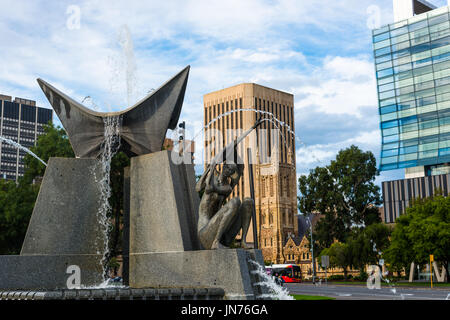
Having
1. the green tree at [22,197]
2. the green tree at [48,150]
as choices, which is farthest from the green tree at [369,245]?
the green tree at [22,197]

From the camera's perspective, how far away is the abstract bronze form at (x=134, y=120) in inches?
515

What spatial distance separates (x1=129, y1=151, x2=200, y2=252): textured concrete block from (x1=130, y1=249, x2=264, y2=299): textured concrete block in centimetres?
32

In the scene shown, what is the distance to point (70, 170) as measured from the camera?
520 inches

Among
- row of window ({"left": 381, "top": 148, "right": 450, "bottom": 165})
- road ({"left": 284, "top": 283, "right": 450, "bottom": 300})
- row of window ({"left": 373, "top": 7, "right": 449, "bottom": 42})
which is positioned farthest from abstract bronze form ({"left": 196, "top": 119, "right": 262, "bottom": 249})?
row of window ({"left": 373, "top": 7, "right": 449, "bottom": 42})

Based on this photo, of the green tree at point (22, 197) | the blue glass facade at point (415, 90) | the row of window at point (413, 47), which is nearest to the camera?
the green tree at point (22, 197)

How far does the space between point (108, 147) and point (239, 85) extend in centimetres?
10678

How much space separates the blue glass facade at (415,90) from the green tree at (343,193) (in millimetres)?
14638

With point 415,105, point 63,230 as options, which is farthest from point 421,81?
point 63,230

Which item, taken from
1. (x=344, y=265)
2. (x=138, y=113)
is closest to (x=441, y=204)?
(x=344, y=265)

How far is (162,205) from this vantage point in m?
12.3

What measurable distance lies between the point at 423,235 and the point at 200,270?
32662mm

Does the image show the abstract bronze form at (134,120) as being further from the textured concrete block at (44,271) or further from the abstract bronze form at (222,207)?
the textured concrete block at (44,271)

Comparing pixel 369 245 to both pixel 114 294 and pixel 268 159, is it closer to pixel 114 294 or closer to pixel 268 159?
pixel 114 294

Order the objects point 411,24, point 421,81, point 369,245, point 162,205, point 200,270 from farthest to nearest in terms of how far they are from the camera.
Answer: point 411,24 < point 421,81 < point 369,245 < point 162,205 < point 200,270
